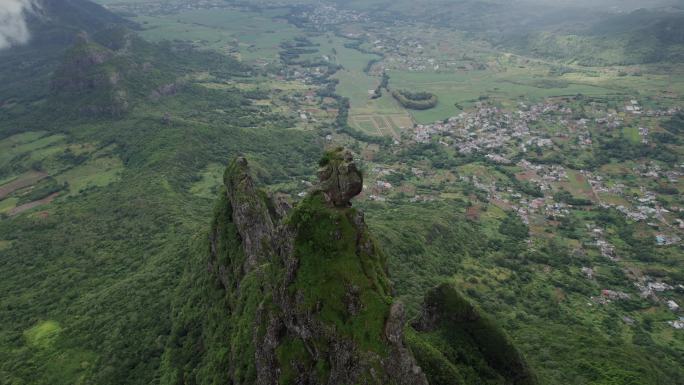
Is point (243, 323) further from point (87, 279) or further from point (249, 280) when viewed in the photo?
point (87, 279)

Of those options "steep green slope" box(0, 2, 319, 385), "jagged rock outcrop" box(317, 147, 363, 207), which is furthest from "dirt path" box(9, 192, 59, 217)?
"jagged rock outcrop" box(317, 147, 363, 207)

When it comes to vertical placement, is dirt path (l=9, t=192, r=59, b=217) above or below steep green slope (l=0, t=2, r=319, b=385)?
below

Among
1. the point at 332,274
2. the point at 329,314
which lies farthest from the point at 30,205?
the point at 329,314

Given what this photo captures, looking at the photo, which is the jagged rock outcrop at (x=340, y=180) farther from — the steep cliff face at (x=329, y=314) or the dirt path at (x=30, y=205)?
the dirt path at (x=30, y=205)

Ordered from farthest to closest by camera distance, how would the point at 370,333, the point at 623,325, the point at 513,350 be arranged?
the point at 623,325 < the point at 513,350 < the point at 370,333

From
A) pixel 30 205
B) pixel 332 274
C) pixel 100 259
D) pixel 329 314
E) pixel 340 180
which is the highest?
pixel 340 180

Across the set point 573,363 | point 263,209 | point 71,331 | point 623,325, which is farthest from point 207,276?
point 623,325

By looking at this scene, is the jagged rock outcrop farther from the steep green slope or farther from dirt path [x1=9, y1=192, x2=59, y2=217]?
dirt path [x1=9, y1=192, x2=59, y2=217]

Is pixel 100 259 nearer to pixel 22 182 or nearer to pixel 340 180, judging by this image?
pixel 22 182
